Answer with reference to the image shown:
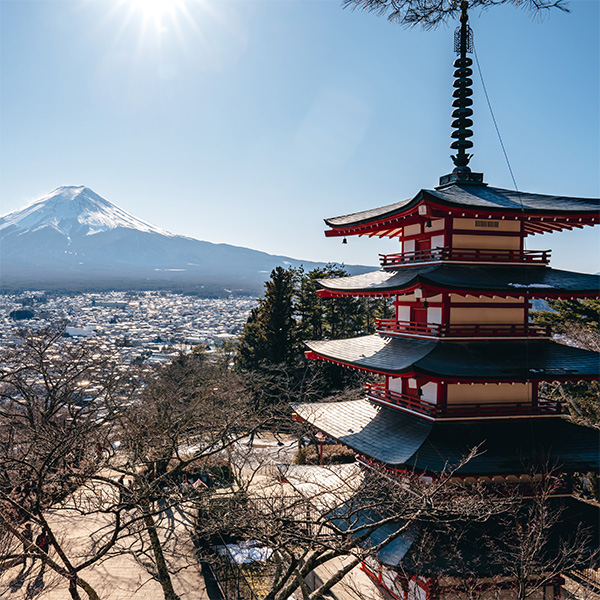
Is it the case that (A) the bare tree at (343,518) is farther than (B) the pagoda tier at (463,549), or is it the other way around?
→ (B) the pagoda tier at (463,549)

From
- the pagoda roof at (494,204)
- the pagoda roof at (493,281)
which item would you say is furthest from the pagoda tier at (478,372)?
the pagoda roof at (494,204)

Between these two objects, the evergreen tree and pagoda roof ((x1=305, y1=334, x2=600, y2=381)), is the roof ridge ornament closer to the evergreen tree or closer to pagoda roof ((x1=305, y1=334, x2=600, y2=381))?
pagoda roof ((x1=305, y1=334, x2=600, y2=381))

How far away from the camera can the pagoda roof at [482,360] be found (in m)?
9.92

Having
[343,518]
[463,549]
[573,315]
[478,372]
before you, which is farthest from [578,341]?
[343,518]

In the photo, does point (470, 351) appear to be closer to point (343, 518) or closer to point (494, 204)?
point (494, 204)

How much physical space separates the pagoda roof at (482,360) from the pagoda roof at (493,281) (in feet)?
4.75

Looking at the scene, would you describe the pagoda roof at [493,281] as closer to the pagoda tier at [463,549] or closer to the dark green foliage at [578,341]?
the pagoda tier at [463,549]

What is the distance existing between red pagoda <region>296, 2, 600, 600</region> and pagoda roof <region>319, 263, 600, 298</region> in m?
0.03

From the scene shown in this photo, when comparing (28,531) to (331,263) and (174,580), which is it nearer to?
(174,580)

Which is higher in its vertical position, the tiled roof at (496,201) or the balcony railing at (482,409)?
the tiled roof at (496,201)

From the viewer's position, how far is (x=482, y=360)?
10453 millimetres

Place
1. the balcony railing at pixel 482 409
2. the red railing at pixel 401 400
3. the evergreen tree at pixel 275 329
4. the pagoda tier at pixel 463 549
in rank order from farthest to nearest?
the evergreen tree at pixel 275 329 < the red railing at pixel 401 400 < the balcony railing at pixel 482 409 < the pagoda tier at pixel 463 549

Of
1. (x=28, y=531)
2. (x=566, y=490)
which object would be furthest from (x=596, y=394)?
(x=28, y=531)

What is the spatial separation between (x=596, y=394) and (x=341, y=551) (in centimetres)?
1793
